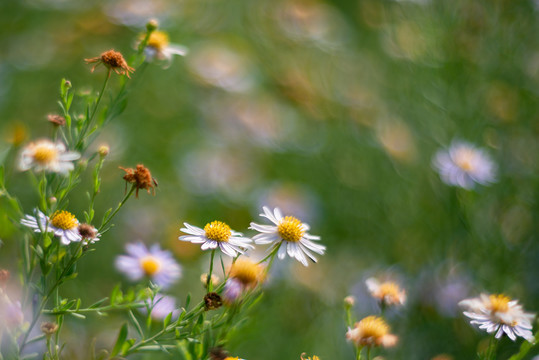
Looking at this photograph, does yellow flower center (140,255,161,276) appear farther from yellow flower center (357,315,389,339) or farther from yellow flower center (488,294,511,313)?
yellow flower center (488,294,511,313)

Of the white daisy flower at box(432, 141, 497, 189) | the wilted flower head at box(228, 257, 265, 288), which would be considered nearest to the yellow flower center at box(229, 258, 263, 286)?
the wilted flower head at box(228, 257, 265, 288)

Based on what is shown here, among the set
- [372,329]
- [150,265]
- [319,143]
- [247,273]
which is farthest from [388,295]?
[319,143]

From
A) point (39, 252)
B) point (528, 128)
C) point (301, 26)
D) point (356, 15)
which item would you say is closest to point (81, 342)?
point (39, 252)

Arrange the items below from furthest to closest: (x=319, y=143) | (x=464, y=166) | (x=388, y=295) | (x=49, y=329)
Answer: (x=319, y=143)
(x=464, y=166)
(x=388, y=295)
(x=49, y=329)

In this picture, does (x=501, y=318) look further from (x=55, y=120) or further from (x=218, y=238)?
(x=55, y=120)

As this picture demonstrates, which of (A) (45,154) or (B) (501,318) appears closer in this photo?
(A) (45,154)
